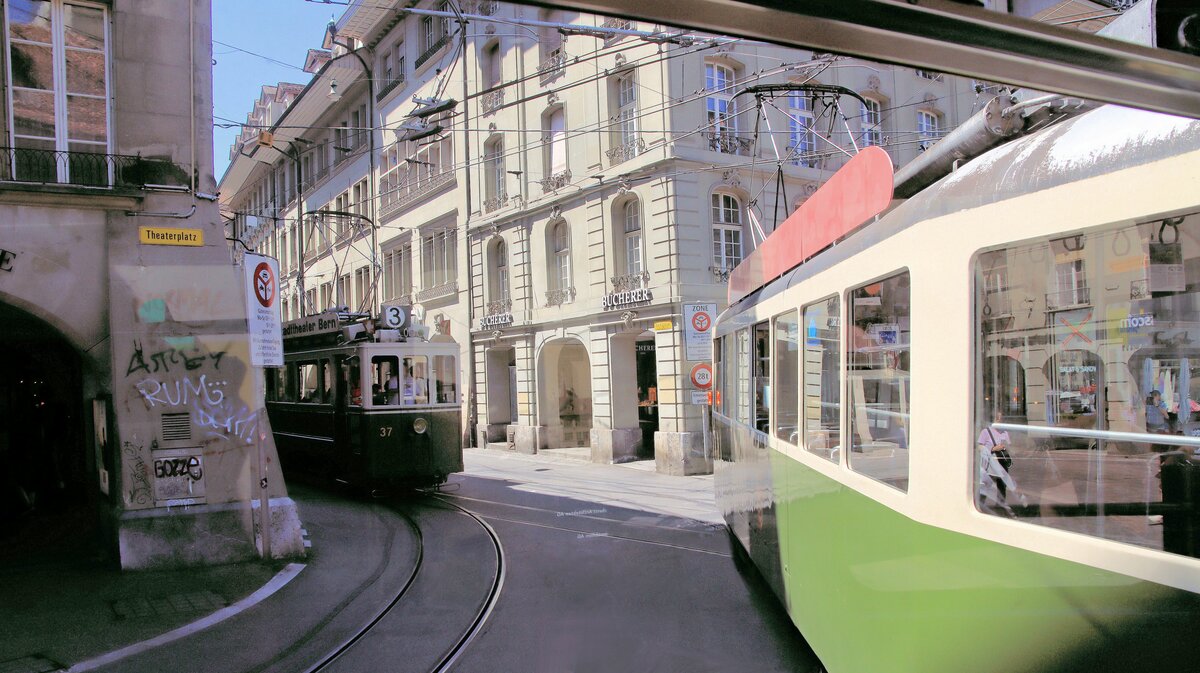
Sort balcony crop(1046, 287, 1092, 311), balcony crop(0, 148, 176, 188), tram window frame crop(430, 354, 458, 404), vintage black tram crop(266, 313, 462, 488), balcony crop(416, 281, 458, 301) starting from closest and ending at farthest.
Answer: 1. balcony crop(1046, 287, 1092, 311)
2. balcony crop(0, 148, 176, 188)
3. vintage black tram crop(266, 313, 462, 488)
4. tram window frame crop(430, 354, 458, 404)
5. balcony crop(416, 281, 458, 301)

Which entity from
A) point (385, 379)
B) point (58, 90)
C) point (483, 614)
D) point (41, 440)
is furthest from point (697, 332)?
point (41, 440)

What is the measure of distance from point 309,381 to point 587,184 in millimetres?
8875

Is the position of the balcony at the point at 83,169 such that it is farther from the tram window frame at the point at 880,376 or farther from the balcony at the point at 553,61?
the balcony at the point at 553,61

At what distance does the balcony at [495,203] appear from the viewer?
950 inches

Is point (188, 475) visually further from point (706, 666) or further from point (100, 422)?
point (706, 666)

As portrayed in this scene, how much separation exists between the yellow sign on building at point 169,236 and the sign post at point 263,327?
2.73 ft

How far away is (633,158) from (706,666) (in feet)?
48.8

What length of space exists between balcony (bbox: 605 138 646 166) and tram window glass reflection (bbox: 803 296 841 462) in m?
14.5

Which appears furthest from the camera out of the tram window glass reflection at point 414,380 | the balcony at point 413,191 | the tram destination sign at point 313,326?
the balcony at point 413,191

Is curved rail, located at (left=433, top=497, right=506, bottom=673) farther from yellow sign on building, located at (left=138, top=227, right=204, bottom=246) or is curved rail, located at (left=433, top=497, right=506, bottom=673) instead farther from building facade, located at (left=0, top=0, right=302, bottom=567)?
yellow sign on building, located at (left=138, top=227, right=204, bottom=246)

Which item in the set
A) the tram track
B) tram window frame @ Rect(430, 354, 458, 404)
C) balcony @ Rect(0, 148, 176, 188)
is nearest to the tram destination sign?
tram window frame @ Rect(430, 354, 458, 404)

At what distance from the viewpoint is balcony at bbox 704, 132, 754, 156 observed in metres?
18.5

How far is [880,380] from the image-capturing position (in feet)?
12.2

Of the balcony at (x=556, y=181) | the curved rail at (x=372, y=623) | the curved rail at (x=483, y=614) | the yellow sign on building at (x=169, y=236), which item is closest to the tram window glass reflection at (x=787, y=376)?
the curved rail at (x=483, y=614)
